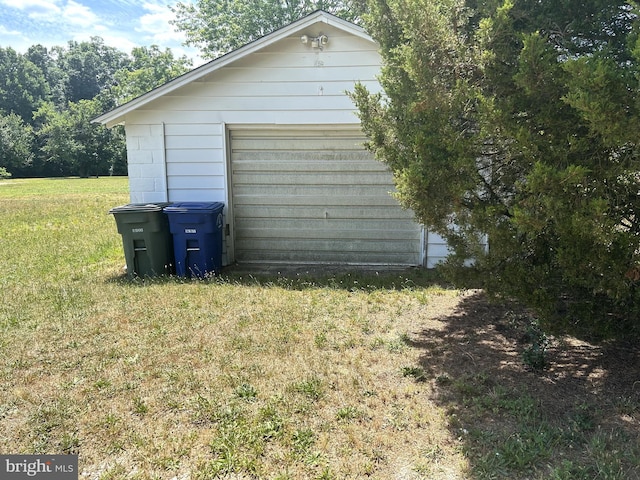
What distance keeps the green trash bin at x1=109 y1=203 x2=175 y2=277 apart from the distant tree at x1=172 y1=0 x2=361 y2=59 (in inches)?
710

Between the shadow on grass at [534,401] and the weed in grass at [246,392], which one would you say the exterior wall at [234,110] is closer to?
the shadow on grass at [534,401]

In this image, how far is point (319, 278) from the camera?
6637 mm

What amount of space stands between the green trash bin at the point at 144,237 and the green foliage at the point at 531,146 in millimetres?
3776

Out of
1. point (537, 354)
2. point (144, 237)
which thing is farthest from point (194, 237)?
point (537, 354)

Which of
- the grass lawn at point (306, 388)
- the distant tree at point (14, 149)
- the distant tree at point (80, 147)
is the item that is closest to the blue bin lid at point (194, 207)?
the grass lawn at point (306, 388)

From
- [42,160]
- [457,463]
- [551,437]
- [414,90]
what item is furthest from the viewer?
[42,160]

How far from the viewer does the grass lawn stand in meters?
2.65

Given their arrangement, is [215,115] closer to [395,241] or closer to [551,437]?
[395,241]

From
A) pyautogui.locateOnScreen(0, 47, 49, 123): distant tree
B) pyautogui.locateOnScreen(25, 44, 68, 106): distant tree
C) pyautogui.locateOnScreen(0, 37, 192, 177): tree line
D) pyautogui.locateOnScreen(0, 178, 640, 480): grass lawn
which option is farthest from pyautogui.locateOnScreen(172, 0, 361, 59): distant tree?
pyautogui.locateOnScreen(25, 44, 68, 106): distant tree

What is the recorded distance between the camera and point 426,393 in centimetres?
340

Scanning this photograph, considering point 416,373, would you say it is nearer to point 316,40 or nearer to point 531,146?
point 531,146

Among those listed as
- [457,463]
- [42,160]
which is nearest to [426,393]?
[457,463]

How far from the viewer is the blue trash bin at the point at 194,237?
6578mm

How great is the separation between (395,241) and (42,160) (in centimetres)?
5141
